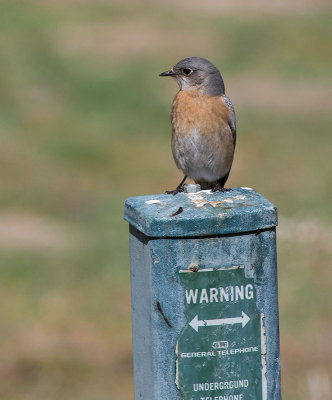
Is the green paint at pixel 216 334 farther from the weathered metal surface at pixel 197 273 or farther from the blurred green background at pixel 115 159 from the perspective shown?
the blurred green background at pixel 115 159

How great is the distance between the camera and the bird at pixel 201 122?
7.51 m

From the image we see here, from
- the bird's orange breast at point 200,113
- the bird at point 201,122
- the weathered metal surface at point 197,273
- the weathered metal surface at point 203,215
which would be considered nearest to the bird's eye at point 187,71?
the bird at point 201,122

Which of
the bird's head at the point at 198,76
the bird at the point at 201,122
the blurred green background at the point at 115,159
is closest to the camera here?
the bird's head at the point at 198,76

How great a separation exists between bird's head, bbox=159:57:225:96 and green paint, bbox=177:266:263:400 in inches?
130

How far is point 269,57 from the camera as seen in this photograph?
23422 mm

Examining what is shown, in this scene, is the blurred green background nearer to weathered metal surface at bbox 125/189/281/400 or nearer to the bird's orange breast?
the bird's orange breast

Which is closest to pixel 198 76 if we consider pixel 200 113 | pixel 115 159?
pixel 200 113

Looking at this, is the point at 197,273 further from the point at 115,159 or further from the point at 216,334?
the point at 115,159

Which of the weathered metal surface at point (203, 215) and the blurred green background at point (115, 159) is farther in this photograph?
the blurred green background at point (115, 159)

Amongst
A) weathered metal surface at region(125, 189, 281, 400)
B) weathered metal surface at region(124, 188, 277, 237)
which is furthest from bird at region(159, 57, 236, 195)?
weathered metal surface at region(125, 189, 281, 400)

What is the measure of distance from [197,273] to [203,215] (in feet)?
0.69

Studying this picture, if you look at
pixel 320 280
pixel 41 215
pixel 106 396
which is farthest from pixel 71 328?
pixel 41 215

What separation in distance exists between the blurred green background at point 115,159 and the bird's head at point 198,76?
213cm

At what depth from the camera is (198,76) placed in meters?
7.47
